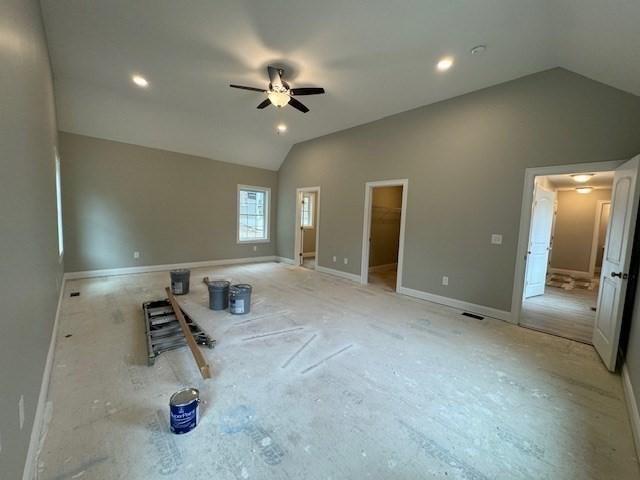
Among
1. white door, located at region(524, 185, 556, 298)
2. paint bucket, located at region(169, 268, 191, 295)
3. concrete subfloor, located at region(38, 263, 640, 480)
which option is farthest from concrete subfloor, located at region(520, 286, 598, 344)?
paint bucket, located at region(169, 268, 191, 295)

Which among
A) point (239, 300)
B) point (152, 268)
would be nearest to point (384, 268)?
point (239, 300)

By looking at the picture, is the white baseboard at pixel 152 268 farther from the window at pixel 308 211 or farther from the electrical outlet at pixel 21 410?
the electrical outlet at pixel 21 410

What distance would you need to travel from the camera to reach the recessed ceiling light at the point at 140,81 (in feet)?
12.1

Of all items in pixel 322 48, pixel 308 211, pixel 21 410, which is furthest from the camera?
pixel 308 211

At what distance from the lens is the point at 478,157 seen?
149 inches

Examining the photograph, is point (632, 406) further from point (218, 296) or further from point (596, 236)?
point (596, 236)

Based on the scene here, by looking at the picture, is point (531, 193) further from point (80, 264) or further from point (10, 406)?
point (80, 264)

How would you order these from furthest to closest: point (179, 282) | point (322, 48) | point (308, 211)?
→ point (308, 211) < point (179, 282) < point (322, 48)

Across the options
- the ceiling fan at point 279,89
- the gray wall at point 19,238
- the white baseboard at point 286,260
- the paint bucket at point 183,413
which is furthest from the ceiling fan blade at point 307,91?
the white baseboard at point 286,260

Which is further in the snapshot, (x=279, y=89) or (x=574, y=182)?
(x=574, y=182)

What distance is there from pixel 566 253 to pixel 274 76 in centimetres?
871

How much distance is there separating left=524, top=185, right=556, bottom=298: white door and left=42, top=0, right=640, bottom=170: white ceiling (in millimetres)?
2085

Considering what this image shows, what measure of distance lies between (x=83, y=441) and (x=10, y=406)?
0.62 m

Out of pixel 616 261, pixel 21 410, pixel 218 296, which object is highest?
pixel 616 261
